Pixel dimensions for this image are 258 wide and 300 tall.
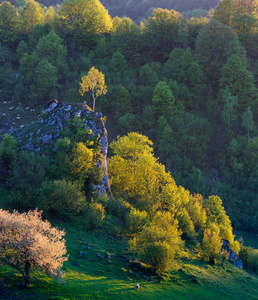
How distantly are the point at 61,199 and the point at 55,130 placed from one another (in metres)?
12.7

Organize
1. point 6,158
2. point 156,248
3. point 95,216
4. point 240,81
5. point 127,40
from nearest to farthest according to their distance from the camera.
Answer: point 156,248 → point 95,216 → point 6,158 → point 240,81 → point 127,40

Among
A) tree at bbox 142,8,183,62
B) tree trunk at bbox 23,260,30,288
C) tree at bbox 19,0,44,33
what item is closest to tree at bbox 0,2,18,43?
tree at bbox 19,0,44,33

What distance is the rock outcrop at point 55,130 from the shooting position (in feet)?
129

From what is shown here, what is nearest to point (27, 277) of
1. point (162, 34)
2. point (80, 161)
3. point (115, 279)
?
point (115, 279)

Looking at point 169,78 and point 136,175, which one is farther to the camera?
point 169,78

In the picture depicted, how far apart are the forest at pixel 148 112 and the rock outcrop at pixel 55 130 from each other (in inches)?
53.0

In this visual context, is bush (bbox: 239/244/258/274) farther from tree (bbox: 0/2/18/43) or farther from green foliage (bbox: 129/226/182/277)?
tree (bbox: 0/2/18/43)

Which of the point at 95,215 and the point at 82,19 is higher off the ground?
the point at 82,19

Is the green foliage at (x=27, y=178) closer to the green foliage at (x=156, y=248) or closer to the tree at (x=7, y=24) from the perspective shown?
the green foliage at (x=156, y=248)

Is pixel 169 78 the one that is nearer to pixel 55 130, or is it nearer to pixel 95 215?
pixel 55 130

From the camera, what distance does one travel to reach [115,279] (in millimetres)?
23422

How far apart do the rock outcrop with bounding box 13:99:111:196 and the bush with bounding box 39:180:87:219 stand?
5732mm

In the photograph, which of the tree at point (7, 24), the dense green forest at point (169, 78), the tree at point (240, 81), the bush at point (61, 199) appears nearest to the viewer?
the bush at point (61, 199)

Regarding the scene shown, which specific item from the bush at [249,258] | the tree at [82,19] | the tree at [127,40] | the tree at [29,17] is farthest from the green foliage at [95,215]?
the tree at [29,17]
